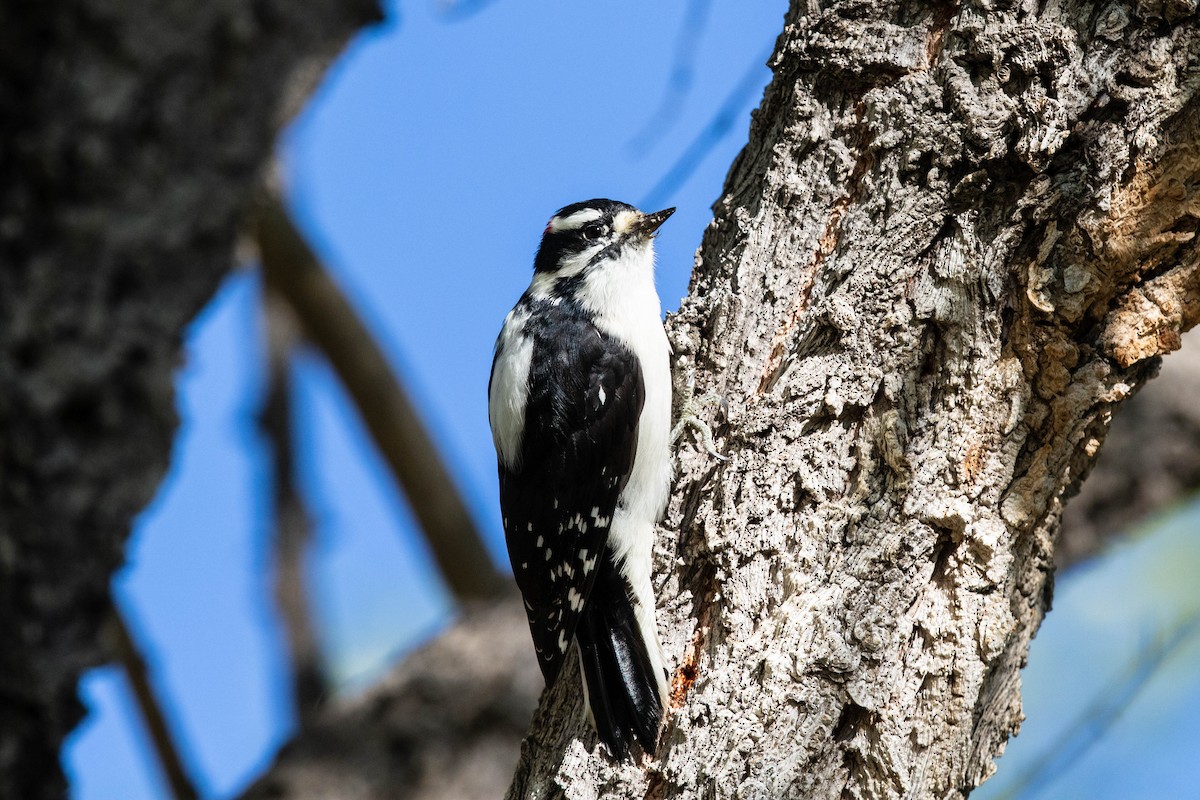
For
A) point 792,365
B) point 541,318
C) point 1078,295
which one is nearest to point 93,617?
point 792,365

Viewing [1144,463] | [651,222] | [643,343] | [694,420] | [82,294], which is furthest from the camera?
[1144,463]

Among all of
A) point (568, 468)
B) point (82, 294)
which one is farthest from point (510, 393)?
point (82, 294)

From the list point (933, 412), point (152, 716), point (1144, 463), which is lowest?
point (933, 412)

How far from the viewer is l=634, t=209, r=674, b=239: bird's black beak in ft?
13.1

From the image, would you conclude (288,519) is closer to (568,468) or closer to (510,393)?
(510,393)

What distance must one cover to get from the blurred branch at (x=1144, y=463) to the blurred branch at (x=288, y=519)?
3.66m

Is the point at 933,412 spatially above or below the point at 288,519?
below

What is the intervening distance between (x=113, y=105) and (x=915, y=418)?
5.66 ft

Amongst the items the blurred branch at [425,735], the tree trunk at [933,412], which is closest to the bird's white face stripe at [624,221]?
the tree trunk at [933,412]

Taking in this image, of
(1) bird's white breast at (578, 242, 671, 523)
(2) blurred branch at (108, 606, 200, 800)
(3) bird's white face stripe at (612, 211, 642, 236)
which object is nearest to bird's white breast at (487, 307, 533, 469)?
(1) bird's white breast at (578, 242, 671, 523)

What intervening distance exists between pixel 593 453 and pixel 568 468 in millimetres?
88

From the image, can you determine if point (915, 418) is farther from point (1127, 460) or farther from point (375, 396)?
point (375, 396)

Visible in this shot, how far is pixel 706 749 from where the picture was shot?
2383 millimetres

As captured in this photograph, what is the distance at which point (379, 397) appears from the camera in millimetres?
5938
